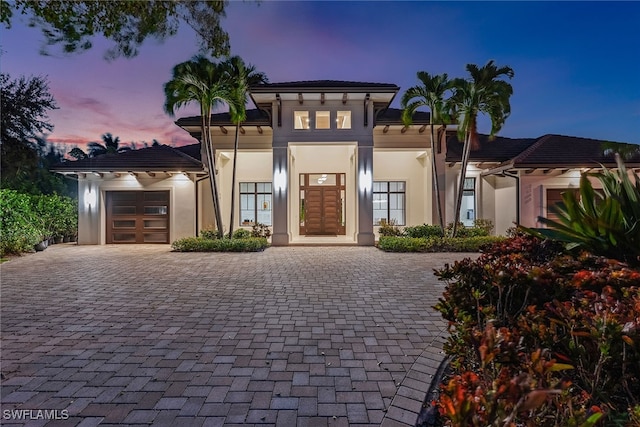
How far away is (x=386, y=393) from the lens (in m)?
2.74

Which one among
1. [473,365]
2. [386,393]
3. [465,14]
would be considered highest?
[465,14]

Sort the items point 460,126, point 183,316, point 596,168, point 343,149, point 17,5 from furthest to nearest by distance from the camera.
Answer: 1. point 343,149
2. point 596,168
3. point 460,126
4. point 183,316
5. point 17,5

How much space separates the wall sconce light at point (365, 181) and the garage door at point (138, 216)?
8.61 meters

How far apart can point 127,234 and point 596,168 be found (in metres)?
19.9

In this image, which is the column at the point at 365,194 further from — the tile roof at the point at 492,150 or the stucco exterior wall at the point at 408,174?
the tile roof at the point at 492,150

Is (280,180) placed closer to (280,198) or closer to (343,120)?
(280,198)

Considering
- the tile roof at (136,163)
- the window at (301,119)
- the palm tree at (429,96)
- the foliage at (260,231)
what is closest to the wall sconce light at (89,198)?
the tile roof at (136,163)

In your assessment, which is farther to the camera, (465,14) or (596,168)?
(596,168)

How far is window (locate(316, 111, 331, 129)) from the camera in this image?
13.4m

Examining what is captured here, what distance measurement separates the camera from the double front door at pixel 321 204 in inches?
627

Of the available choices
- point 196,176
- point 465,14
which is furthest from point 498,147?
point 196,176

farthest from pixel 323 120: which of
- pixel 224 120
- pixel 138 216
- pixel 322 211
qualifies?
pixel 138 216

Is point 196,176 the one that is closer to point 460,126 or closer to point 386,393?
point 460,126

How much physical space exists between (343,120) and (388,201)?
4582 mm
